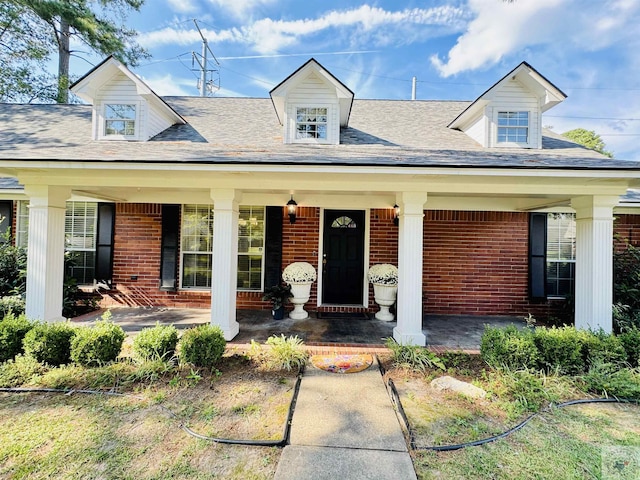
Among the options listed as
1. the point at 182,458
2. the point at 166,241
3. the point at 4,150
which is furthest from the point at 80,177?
the point at 182,458

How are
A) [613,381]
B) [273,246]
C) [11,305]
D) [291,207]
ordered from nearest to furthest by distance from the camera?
[613,381] < [11,305] < [291,207] < [273,246]

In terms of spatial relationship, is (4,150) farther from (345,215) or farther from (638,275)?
(638,275)

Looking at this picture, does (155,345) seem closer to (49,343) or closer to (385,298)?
(49,343)

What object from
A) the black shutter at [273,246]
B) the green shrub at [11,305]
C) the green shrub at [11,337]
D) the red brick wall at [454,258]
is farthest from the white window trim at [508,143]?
the green shrub at [11,305]

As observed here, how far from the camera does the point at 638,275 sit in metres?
5.73

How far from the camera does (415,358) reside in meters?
4.05

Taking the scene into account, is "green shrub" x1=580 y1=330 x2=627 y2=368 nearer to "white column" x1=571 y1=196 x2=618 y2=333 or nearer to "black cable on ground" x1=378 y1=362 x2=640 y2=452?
"black cable on ground" x1=378 y1=362 x2=640 y2=452

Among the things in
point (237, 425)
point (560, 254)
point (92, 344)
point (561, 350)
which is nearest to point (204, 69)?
point (92, 344)

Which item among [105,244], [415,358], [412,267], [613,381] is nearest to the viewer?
[613,381]

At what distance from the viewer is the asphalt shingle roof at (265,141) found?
4466 millimetres

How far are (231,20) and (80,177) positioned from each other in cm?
881

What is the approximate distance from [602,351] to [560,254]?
377cm

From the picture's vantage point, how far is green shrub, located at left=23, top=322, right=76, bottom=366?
12.3ft

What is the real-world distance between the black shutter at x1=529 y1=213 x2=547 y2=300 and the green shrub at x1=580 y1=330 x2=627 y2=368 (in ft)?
9.68
